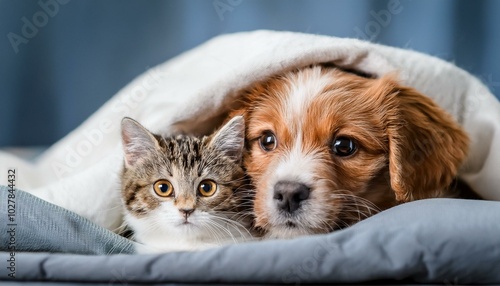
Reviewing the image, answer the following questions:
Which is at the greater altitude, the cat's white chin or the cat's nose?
the cat's nose

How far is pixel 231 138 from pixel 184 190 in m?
0.21

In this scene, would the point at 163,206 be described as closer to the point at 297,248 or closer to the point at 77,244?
the point at 77,244

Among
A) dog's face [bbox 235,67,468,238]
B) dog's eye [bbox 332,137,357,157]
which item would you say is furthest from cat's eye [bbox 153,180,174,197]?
dog's eye [bbox 332,137,357,157]

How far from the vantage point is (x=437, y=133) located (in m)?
1.61

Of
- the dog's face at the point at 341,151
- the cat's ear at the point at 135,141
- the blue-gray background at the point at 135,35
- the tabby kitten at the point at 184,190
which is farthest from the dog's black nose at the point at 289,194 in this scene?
the blue-gray background at the point at 135,35

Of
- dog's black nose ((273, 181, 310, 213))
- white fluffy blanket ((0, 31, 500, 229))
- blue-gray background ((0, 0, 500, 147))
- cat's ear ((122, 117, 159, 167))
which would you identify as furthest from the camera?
blue-gray background ((0, 0, 500, 147))

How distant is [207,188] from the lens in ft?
5.04

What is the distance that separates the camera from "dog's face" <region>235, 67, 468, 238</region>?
149 centimetres

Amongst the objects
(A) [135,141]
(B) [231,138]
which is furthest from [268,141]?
(A) [135,141]

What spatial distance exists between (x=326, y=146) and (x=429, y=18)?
1491 millimetres

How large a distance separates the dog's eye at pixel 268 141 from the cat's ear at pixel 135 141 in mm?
295

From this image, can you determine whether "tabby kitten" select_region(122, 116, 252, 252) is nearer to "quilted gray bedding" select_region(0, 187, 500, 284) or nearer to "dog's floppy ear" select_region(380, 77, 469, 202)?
"quilted gray bedding" select_region(0, 187, 500, 284)

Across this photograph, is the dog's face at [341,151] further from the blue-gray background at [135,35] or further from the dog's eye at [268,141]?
the blue-gray background at [135,35]

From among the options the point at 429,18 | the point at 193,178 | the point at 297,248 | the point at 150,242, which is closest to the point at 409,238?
the point at 297,248
